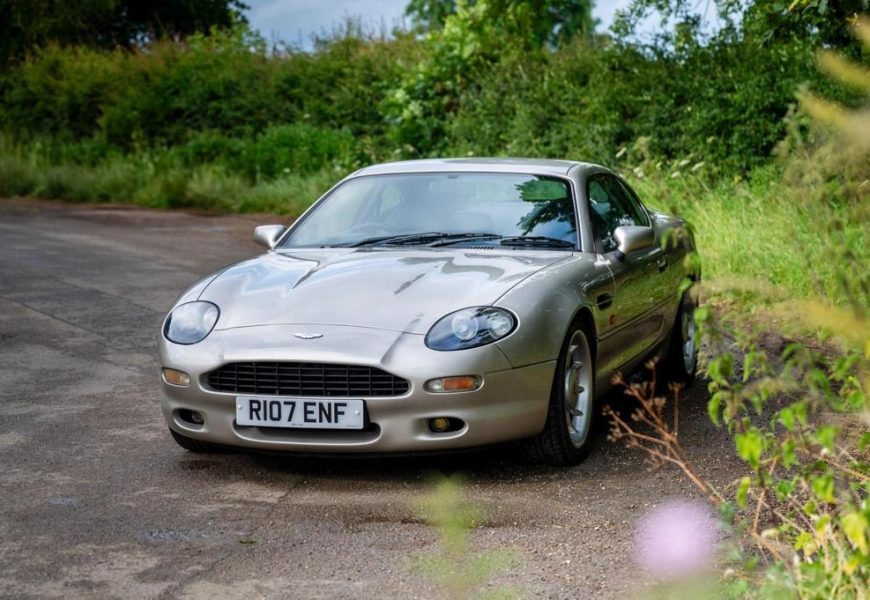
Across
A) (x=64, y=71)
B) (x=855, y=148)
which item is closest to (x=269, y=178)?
(x=64, y=71)

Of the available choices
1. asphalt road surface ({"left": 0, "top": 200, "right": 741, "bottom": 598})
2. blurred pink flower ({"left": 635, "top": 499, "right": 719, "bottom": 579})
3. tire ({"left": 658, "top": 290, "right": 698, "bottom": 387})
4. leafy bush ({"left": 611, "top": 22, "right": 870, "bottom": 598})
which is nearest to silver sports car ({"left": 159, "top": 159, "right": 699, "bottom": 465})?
asphalt road surface ({"left": 0, "top": 200, "right": 741, "bottom": 598})

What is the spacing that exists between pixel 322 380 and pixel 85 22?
40.6m

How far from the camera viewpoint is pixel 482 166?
7.47m

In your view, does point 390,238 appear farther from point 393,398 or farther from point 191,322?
point 393,398

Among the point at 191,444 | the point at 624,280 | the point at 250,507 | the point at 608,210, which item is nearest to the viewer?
the point at 250,507

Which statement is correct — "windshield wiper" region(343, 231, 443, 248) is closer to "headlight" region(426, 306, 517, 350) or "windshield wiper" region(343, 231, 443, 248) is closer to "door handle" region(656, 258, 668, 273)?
"headlight" region(426, 306, 517, 350)

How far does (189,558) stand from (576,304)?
223 centimetres

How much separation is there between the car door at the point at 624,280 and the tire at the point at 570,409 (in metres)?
0.20

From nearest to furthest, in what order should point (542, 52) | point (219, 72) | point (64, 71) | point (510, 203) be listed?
point (510, 203) → point (542, 52) → point (219, 72) → point (64, 71)

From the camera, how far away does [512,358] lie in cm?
582

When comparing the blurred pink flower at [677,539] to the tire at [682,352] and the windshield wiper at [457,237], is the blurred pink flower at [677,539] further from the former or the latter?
the tire at [682,352]

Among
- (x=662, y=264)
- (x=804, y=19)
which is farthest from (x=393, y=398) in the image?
(x=804, y=19)

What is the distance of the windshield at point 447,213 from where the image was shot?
704 cm

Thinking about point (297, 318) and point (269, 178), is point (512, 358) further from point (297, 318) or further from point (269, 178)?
point (269, 178)
